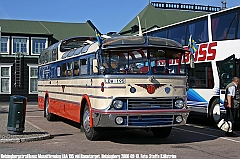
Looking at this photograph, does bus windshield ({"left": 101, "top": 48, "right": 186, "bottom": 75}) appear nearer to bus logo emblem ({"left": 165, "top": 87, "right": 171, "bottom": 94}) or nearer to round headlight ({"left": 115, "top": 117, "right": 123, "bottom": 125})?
bus logo emblem ({"left": 165, "top": 87, "right": 171, "bottom": 94})

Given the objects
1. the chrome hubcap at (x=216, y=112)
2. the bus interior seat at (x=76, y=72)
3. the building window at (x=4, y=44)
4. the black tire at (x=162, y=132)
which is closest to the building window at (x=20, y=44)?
the building window at (x=4, y=44)

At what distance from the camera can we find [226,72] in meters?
15.9

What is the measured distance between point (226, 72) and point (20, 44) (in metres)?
29.8

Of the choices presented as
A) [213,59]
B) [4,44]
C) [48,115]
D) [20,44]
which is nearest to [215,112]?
[213,59]

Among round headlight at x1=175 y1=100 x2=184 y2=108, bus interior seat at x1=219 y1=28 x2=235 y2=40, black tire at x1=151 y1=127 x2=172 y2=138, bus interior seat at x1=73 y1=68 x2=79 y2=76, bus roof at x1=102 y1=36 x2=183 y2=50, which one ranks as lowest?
black tire at x1=151 y1=127 x2=172 y2=138

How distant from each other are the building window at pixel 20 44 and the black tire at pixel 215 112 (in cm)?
2866

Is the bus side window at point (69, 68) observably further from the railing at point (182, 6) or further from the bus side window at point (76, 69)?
the railing at point (182, 6)

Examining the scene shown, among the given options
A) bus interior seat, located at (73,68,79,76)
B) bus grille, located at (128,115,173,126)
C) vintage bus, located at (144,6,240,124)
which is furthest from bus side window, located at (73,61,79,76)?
vintage bus, located at (144,6,240,124)

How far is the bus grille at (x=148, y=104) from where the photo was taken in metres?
11.1

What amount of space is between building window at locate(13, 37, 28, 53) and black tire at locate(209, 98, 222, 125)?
28.7 meters

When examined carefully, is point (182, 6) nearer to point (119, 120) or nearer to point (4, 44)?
point (4, 44)

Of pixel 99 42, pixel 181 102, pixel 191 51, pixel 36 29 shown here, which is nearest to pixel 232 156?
pixel 181 102

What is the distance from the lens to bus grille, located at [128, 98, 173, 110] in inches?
438

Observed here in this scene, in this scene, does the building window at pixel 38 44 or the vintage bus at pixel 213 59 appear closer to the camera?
the vintage bus at pixel 213 59
